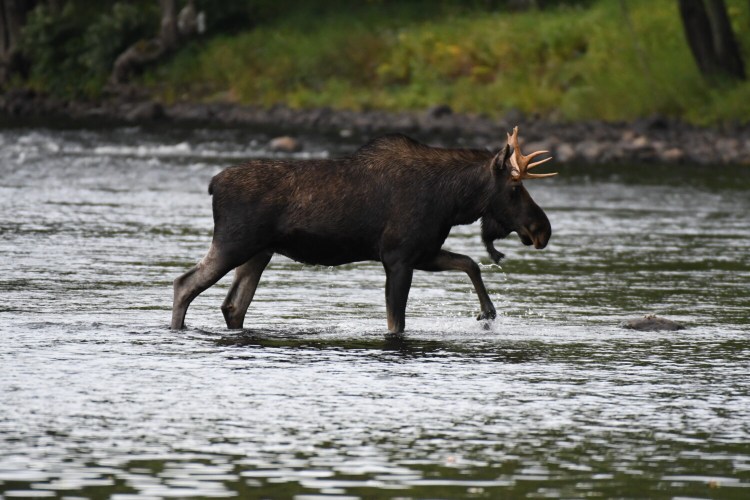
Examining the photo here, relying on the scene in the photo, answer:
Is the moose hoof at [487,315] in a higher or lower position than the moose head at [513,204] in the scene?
lower

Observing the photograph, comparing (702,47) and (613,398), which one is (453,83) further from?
(613,398)

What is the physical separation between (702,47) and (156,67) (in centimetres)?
2369

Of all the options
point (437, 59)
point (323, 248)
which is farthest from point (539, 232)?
point (437, 59)

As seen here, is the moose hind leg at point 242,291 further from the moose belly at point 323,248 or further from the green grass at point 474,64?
the green grass at point 474,64

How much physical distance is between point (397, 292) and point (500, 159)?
3.83 ft

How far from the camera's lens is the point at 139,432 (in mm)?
8758

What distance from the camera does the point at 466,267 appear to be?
40.6ft

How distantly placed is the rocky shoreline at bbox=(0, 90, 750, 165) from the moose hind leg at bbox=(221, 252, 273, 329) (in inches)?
823

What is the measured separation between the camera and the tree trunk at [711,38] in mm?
36062

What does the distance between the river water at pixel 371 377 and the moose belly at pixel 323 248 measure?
507 millimetres

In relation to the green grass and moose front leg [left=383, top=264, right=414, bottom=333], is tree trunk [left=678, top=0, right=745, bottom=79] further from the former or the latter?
moose front leg [left=383, top=264, right=414, bottom=333]

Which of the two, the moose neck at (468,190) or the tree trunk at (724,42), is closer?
the moose neck at (468,190)

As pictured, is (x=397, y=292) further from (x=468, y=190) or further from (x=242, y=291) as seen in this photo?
(x=242, y=291)

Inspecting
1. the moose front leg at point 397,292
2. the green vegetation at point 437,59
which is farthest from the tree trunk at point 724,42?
the moose front leg at point 397,292
